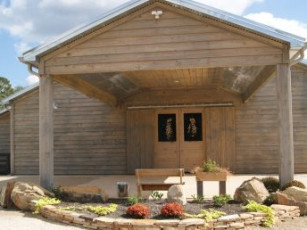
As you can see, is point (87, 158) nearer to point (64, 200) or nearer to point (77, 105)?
point (77, 105)

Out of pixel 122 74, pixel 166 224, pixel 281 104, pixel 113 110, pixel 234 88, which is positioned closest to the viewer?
pixel 166 224

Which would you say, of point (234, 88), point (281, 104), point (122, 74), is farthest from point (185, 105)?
point (281, 104)

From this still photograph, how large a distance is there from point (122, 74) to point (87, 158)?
5191 mm

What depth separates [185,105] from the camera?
15531mm

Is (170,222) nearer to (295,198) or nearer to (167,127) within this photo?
(295,198)

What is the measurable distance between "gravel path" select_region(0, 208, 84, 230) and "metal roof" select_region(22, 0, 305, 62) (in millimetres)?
3518

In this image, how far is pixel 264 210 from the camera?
24.0 feet

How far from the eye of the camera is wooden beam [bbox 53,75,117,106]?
11070mm

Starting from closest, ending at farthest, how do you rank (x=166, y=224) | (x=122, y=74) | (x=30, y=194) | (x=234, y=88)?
(x=166, y=224)
(x=30, y=194)
(x=122, y=74)
(x=234, y=88)

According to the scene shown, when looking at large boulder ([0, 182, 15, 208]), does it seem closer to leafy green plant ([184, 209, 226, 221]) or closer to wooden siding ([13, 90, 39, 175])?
leafy green plant ([184, 209, 226, 221])

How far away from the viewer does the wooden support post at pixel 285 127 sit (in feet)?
29.1

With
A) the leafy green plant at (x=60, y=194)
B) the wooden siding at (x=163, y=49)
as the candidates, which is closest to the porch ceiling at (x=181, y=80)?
the wooden siding at (x=163, y=49)

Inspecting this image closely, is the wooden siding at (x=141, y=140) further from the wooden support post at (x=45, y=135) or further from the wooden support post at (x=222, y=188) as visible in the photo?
the wooden support post at (x=222, y=188)

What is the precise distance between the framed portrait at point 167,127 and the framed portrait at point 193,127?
0.44 meters
